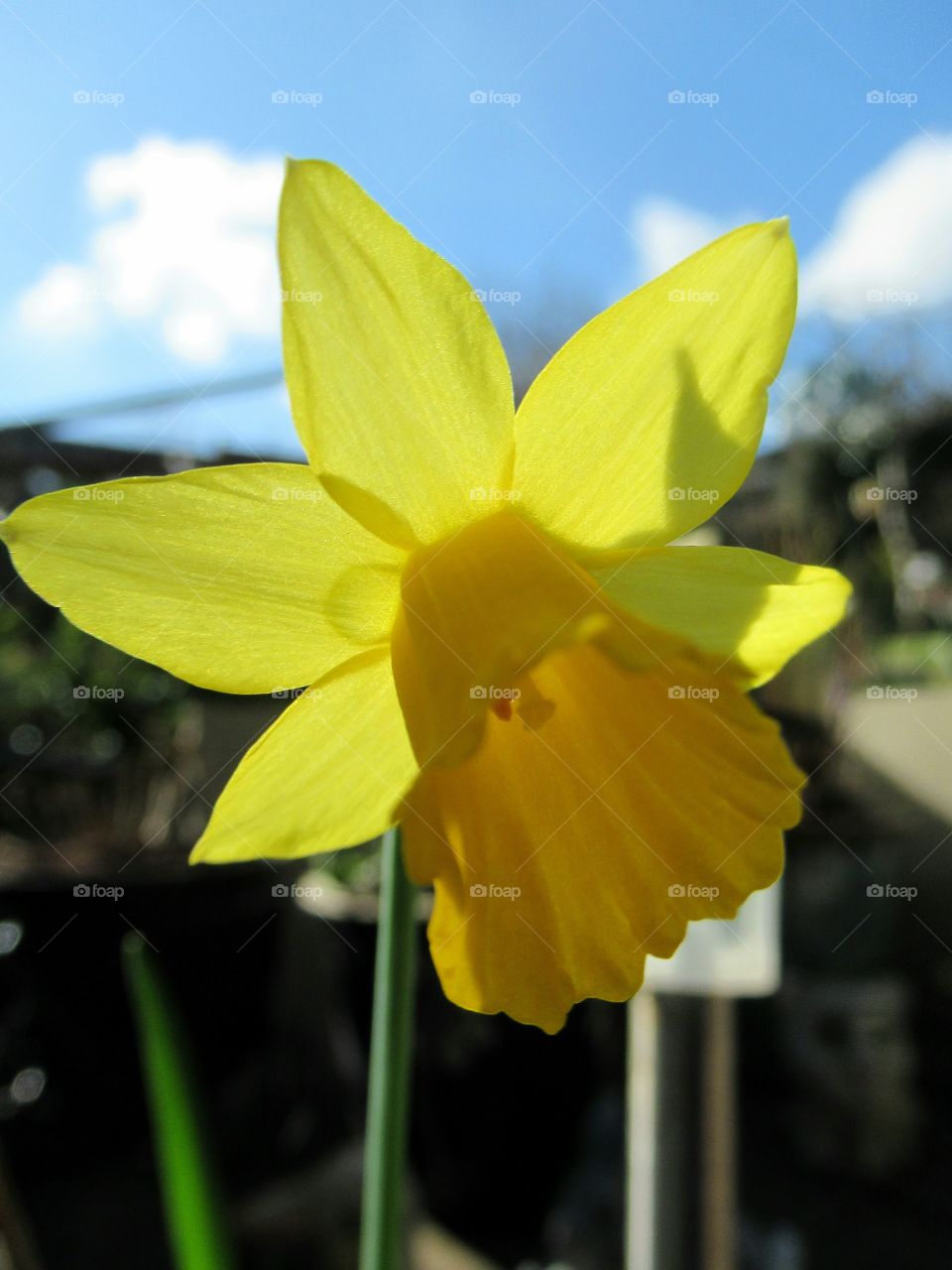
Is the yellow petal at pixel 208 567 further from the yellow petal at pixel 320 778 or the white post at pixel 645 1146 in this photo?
the white post at pixel 645 1146

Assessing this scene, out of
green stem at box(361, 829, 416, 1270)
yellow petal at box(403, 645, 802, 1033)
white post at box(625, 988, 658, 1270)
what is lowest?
white post at box(625, 988, 658, 1270)

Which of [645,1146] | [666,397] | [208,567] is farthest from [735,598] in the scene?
[645,1146]

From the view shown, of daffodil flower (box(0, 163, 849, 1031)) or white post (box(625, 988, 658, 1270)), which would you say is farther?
white post (box(625, 988, 658, 1270))

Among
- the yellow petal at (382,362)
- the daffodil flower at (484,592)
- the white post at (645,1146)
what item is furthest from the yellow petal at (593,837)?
the white post at (645,1146)

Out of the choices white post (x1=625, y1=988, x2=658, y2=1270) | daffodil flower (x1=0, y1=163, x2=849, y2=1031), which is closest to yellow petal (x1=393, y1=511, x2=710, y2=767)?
daffodil flower (x1=0, y1=163, x2=849, y2=1031)

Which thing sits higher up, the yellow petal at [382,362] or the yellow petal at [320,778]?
the yellow petal at [382,362]

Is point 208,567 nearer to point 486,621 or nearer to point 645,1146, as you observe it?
point 486,621

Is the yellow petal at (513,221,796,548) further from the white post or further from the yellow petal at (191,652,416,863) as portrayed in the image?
the white post
